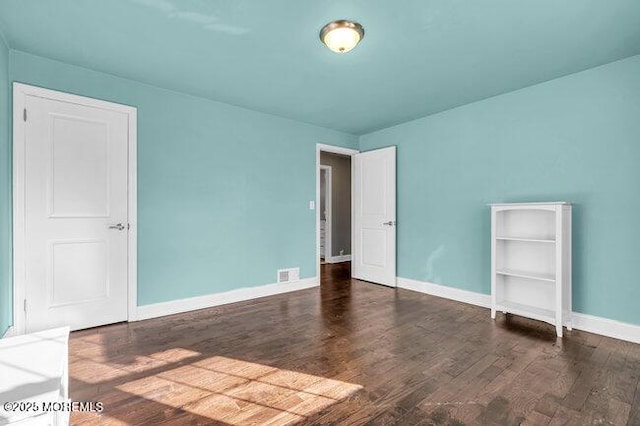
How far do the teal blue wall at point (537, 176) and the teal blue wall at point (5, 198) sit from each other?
164 inches

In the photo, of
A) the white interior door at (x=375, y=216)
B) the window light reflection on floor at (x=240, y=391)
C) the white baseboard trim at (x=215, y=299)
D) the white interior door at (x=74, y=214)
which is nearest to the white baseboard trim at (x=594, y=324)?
the white interior door at (x=375, y=216)

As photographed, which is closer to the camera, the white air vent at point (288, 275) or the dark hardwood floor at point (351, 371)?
the dark hardwood floor at point (351, 371)

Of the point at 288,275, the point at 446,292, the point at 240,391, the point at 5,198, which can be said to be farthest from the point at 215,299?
the point at 446,292

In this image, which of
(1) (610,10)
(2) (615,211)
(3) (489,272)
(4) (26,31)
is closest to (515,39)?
(1) (610,10)

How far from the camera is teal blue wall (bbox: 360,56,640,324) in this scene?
270cm

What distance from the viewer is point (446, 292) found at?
13.0 ft

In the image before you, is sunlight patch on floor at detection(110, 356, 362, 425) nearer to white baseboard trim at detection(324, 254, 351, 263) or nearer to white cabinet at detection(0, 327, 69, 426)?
white cabinet at detection(0, 327, 69, 426)

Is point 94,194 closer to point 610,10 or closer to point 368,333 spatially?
point 368,333

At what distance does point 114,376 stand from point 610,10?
4010mm

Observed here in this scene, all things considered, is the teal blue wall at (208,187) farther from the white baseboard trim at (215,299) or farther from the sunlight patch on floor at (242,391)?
the sunlight patch on floor at (242,391)

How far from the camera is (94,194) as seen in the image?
9.56 ft

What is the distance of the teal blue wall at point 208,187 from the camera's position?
3143 mm

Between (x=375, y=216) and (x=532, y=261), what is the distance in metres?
2.12

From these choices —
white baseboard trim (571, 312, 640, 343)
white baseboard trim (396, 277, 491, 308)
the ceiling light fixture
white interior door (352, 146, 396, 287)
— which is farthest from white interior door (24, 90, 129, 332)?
white baseboard trim (571, 312, 640, 343)
